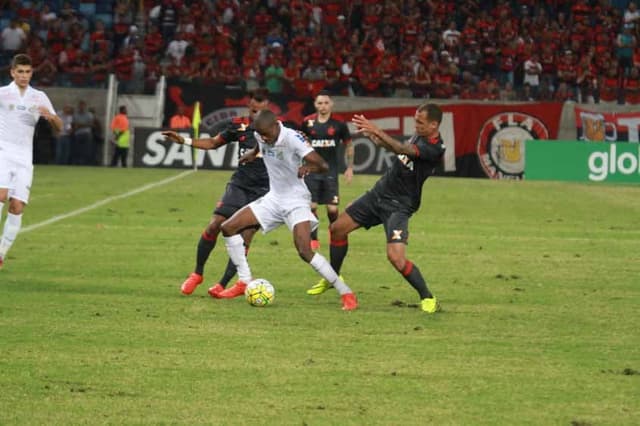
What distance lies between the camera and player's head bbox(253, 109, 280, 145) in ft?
40.4

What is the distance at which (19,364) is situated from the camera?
9352mm

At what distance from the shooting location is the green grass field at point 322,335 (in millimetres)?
8156

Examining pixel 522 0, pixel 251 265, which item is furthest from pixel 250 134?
pixel 522 0

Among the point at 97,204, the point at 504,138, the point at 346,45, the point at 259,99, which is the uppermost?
the point at 259,99

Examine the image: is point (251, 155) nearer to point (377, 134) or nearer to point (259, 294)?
point (259, 294)

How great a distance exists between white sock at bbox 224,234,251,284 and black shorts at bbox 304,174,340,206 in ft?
18.7

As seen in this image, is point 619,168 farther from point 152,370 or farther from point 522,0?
point 152,370

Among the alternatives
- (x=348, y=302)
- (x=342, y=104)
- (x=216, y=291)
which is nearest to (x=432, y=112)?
(x=348, y=302)

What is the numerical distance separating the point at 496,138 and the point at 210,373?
29985 millimetres

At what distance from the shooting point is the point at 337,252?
44.8ft

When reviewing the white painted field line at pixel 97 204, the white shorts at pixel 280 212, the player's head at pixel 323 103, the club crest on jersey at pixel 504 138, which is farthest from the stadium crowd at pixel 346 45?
the white shorts at pixel 280 212

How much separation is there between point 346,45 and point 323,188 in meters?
22.1

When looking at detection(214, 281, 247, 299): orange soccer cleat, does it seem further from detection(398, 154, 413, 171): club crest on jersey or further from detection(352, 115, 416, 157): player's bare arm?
detection(352, 115, 416, 157): player's bare arm

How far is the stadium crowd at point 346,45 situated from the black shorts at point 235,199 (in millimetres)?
24341
